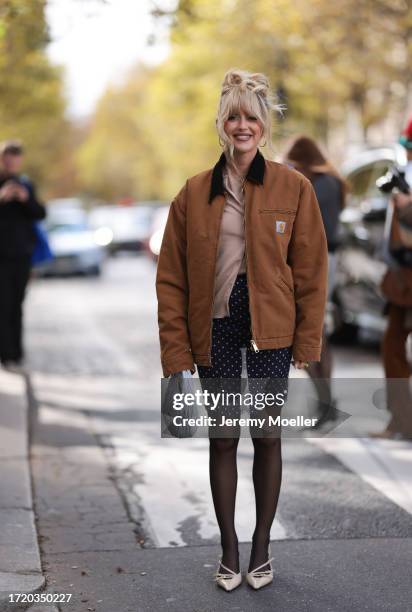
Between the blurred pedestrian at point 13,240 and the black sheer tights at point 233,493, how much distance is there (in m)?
5.79

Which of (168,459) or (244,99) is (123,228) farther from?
(244,99)

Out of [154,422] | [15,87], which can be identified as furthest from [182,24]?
[15,87]

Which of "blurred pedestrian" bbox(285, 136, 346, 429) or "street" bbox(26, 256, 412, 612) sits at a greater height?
"blurred pedestrian" bbox(285, 136, 346, 429)

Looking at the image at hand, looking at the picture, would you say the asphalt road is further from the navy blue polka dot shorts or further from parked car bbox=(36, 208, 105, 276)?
parked car bbox=(36, 208, 105, 276)

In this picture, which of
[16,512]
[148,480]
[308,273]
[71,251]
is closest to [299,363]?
[308,273]

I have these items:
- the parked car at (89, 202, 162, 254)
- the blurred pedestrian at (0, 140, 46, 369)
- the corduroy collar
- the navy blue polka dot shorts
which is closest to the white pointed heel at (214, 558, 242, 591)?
the navy blue polka dot shorts

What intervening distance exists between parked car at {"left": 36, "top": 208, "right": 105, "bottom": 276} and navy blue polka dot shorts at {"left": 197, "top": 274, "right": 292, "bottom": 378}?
21.8 metres

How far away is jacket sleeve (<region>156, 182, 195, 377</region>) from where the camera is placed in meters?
4.42

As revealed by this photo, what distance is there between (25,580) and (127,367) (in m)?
6.66

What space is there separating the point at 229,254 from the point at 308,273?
31 cm

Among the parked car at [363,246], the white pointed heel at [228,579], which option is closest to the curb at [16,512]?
the white pointed heel at [228,579]

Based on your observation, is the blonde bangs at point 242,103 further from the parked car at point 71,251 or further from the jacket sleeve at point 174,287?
the parked car at point 71,251

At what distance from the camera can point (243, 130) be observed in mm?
4363

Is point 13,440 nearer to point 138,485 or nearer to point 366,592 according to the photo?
point 138,485
